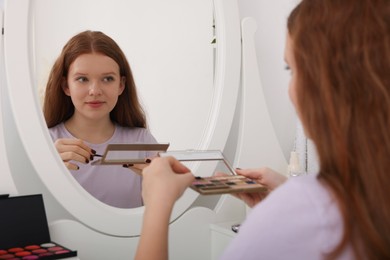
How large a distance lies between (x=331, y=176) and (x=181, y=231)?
0.56m

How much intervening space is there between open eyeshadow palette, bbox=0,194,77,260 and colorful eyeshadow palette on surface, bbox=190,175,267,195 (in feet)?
0.71

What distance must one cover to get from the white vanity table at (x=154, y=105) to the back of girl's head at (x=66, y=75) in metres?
0.01

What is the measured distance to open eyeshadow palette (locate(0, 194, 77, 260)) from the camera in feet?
2.44

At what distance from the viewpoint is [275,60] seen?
48.7 inches

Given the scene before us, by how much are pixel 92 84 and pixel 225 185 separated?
0.34m

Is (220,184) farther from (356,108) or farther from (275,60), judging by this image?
(275,60)

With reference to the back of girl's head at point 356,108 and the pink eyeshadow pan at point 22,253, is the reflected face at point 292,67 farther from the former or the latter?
the pink eyeshadow pan at point 22,253

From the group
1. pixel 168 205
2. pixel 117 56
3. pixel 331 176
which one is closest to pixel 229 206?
pixel 117 56

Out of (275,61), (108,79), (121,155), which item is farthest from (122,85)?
(275,61)

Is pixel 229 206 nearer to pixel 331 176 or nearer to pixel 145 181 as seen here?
pixel 145 181

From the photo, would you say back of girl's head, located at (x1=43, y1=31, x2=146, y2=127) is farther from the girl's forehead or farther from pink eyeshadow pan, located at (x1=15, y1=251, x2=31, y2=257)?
pink eyeshadow pan, located at (x1=15, y1=251, x2=31, y2=257)

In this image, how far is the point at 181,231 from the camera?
3.27 feet

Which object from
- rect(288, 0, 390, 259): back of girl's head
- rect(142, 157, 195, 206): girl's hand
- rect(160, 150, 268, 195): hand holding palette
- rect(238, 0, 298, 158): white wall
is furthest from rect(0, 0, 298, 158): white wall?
rect(288, 0, 390, 259): back of girl's head

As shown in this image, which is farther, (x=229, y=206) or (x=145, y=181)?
(x=229, y=206)
